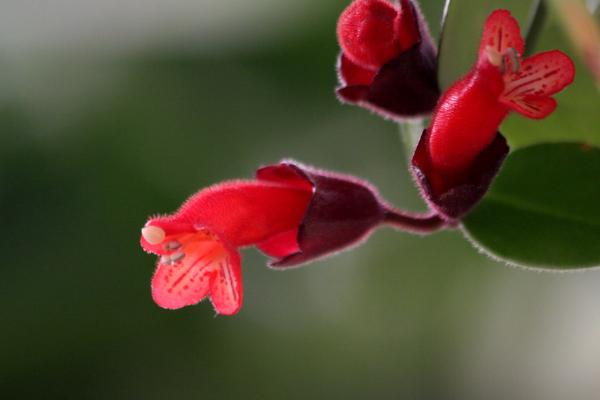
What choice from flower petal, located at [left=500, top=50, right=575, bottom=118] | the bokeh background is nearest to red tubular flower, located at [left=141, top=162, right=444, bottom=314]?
flower petal, located at [left=500, top=50, right=575, bottom=118]

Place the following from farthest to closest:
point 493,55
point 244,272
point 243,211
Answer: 1. point 244,272
2. point 243,211
3. point 493,55

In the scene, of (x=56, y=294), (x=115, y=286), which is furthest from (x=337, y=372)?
(x=56, y=294)

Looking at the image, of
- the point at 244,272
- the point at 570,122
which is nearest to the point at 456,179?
the point at 570,122

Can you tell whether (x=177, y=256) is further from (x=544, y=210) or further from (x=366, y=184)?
(x=544, y=210)

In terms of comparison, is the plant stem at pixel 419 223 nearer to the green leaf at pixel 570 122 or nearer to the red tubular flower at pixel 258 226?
the red tubular flower at pixel 258 226

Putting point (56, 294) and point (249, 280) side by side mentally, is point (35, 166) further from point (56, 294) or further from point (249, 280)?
point (249, 280)

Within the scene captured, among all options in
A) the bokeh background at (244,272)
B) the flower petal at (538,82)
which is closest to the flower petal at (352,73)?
the flower petal at (538,82)
